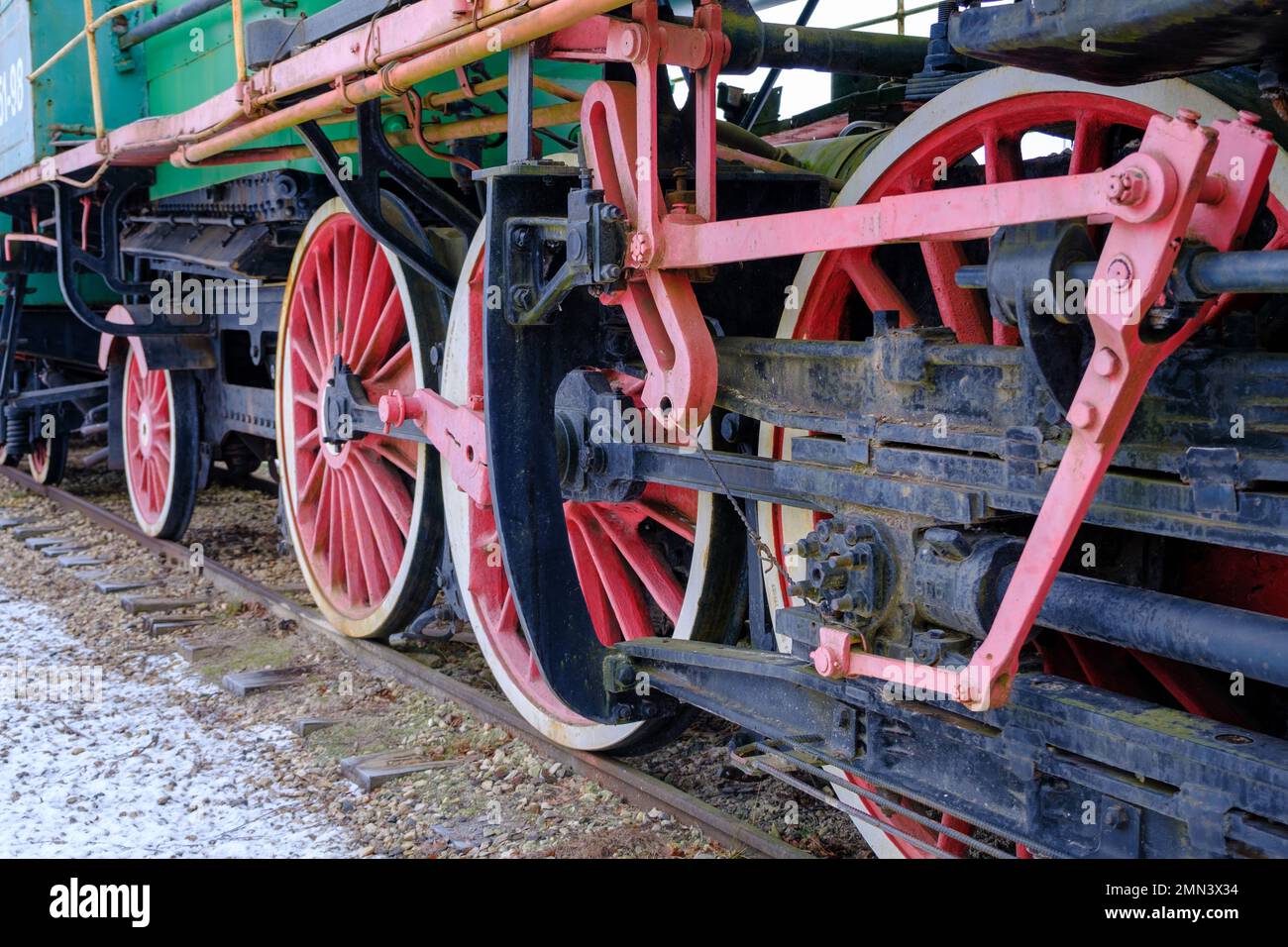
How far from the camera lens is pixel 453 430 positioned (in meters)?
3.72

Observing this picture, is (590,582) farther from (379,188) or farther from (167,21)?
(167,21)

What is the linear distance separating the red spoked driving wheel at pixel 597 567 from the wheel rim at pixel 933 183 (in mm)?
322

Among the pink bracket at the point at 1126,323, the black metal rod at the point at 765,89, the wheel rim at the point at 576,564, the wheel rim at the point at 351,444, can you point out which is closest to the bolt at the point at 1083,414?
the pink bracket at the point at 1126,323

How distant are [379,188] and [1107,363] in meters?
2.95

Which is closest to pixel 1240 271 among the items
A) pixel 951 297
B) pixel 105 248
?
pixel 951 297

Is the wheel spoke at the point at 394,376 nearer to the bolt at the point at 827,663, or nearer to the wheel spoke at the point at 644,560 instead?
the wheel spoke at the point at 644,560

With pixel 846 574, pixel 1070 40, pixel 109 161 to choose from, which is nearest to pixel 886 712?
pixel 846 574

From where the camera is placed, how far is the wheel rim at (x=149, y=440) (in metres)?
6.77

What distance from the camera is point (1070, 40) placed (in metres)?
1.81

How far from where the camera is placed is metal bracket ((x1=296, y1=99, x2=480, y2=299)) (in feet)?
13.4

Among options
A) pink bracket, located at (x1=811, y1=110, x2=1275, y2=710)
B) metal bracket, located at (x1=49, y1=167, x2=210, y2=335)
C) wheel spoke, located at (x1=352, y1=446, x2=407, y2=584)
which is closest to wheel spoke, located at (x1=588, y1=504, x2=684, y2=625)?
wheel spoke, located at (x1=352, y1=446, x2=407, y2=584)

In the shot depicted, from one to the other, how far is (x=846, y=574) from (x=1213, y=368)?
72 centimetres

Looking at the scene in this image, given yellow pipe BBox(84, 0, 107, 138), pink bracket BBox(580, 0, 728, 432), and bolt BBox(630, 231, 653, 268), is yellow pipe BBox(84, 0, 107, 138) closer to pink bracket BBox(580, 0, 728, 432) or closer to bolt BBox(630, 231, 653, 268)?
pink bracket BBox(580, 0, 728, 432)
